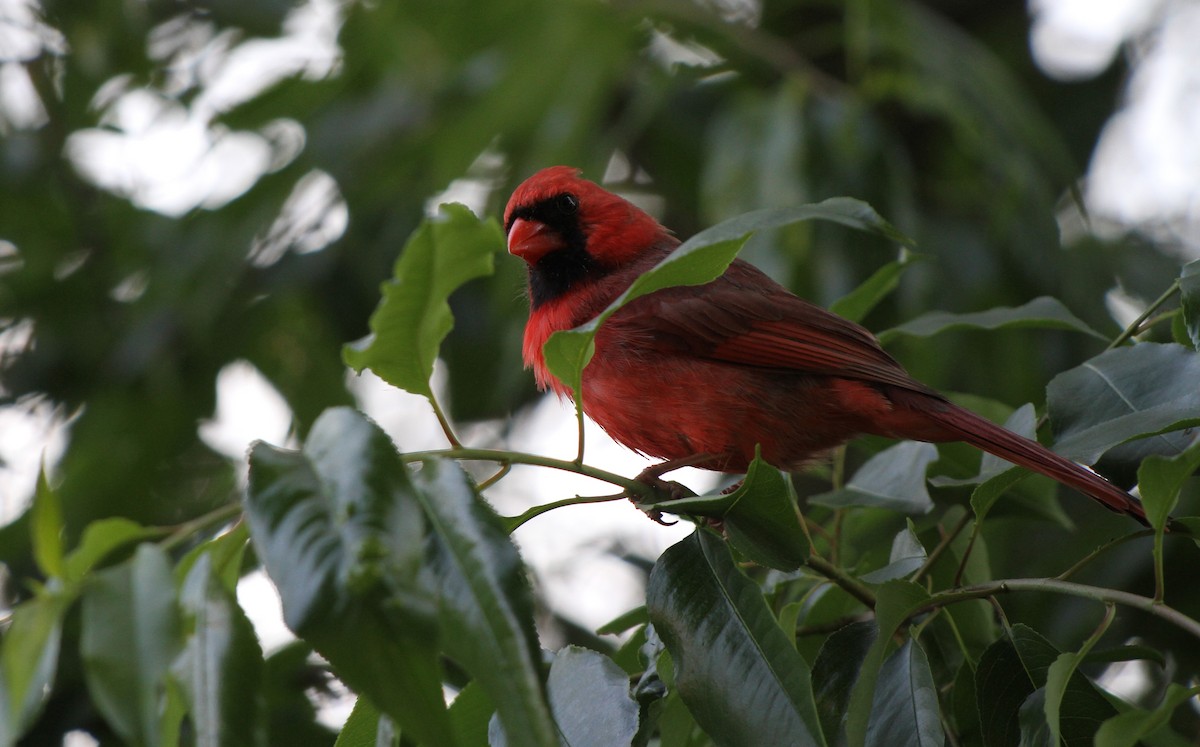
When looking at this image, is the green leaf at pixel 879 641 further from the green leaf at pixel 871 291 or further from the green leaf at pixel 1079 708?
the green leaf at pixel 871 291

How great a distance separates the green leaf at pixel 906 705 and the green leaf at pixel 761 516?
0.65 ft

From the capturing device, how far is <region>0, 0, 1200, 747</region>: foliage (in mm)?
1146

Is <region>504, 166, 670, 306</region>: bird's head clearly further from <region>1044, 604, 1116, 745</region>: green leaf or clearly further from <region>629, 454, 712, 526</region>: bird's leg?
<region>1044, 604, 1116, 745</region>: green leaf

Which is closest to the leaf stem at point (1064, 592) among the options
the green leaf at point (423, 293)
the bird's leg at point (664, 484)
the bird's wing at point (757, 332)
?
the bird's leg at point (664, 484)

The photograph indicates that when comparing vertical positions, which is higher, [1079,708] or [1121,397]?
[1121,397]

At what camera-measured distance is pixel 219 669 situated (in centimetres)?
109

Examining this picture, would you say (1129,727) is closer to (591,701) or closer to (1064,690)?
(1064,690)

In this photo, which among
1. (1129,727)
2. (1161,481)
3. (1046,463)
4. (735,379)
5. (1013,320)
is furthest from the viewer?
(735,379)

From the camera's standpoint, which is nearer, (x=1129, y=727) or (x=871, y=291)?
(x=1129, y=727)

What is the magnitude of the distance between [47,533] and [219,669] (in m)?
0.27

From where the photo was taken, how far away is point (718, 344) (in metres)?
2.62

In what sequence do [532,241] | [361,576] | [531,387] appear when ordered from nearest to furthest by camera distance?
[361,576], [532,241], [531,387]

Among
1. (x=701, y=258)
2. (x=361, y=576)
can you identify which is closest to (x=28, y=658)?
(x=361, y=576)

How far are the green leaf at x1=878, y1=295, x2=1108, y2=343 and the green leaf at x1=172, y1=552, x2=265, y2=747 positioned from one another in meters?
1.26
